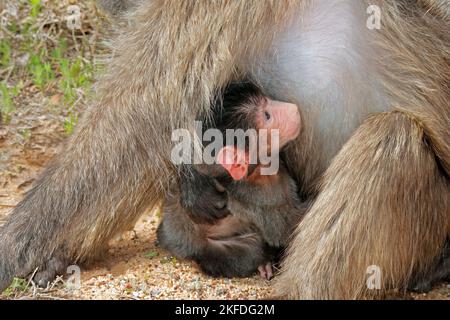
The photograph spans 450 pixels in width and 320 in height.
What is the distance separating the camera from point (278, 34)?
169 inches

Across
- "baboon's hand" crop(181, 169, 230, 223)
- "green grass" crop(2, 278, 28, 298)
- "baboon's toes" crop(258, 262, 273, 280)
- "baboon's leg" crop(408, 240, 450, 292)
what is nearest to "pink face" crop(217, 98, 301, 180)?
"baboon's hand" crop(181, 169, 230, 223)

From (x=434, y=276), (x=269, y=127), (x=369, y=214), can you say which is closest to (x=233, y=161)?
(x=269, y=127)

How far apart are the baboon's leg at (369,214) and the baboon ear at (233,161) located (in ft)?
1.36

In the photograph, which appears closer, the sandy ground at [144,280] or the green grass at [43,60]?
the sandy ground at [144,280]

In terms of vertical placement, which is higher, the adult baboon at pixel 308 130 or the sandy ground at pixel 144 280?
the adult baboon at pixel 308 130

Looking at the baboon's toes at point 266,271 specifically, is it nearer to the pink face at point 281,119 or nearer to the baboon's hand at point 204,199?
the baboon's hand at point 204,199

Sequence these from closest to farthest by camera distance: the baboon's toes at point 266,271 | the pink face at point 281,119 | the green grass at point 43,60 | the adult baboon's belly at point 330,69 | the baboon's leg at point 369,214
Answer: the baboon's leg at point 369,214 → the adult baboon's belly at point 330,69 → the pink face at point 281,119 → the baboon's toes at point 266,271 → the green grass at point 43,60

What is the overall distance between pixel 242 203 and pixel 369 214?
2.80ft

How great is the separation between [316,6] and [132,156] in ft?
3.61

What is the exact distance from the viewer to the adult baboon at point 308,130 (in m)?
3.96

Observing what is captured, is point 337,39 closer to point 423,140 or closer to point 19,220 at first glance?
point 423,140

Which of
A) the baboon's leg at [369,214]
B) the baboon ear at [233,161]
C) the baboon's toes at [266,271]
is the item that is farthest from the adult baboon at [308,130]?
the baboon's toes at [266,271]

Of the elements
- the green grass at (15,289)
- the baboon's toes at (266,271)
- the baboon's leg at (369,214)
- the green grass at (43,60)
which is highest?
the green grass at (43,60)
